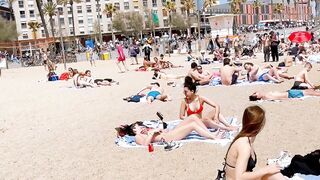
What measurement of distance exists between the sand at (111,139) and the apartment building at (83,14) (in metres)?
72.1

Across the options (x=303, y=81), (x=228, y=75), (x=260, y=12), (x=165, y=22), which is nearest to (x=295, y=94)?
(x=303, y=81)

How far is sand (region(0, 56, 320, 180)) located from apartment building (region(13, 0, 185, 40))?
2839 inches

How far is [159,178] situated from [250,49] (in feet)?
78.7

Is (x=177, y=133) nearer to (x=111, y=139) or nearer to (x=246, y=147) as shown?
(x=111, y=139)

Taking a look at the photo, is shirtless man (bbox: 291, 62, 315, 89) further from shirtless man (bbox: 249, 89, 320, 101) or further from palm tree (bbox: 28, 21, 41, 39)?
palm tree (bbox: 28, 21, 41, 39)

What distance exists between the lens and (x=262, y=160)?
5.91 meters

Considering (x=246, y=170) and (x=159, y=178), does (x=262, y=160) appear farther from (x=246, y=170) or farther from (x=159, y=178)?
(x=246, y=170)

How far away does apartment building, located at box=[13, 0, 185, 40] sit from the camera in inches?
3282

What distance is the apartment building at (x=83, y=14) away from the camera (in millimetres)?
83375

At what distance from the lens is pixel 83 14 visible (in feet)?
281

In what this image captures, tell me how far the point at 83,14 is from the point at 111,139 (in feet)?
262

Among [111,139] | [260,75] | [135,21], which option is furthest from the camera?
[135,21]

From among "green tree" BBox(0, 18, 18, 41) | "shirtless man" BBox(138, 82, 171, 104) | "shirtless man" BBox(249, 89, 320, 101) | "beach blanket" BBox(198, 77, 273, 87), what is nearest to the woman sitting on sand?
"shirtless man" BBox(249, 89, 320, 101)

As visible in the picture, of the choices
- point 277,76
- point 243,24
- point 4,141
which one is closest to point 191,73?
point 277,76
